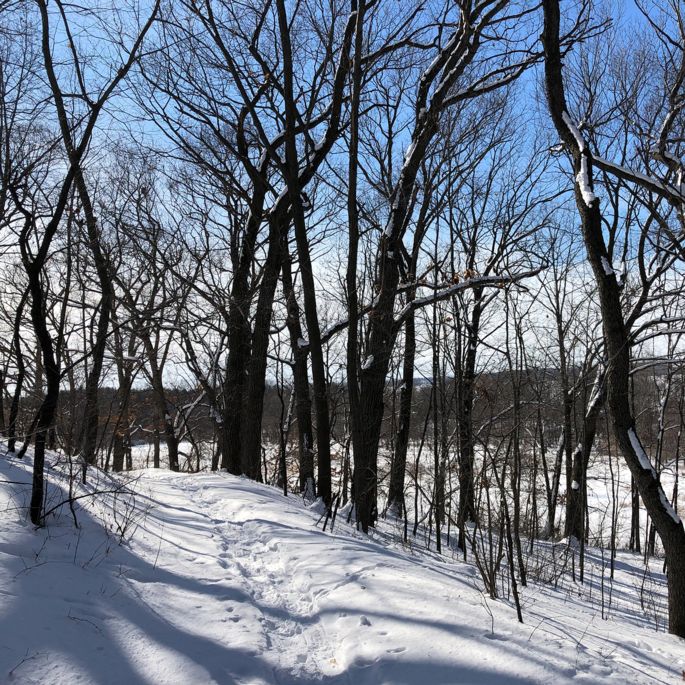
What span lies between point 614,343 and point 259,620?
425 cm

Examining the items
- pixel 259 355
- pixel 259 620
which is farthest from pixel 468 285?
pixel 259 355

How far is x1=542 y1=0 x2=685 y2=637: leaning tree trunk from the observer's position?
5039 millimetres

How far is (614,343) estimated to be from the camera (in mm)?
5371

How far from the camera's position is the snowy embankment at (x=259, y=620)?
2615 millimetres

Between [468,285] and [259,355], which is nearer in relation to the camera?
[468,285]

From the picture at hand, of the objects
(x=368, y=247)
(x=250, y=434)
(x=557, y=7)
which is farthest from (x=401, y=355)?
(x=557, y=7)

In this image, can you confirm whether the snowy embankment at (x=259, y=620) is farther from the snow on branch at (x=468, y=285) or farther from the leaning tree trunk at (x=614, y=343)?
the snow on branch at (x=468, y=285)

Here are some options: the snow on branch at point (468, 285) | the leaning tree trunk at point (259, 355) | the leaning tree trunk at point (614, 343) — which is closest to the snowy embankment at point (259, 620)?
the leaning tree trunk at point (614, 343)

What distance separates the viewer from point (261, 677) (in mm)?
2682

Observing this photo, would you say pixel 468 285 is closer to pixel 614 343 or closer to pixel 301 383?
pixel 614 343

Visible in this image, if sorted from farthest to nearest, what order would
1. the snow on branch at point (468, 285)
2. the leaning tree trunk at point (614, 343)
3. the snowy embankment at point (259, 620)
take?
the snow on branch at point (468, 285)
the leaning tree trunk at point (614, 343)
the snowy embankment at point (259, 620)

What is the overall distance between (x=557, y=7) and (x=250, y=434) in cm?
898

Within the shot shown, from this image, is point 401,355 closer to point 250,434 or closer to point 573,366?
point 250,434

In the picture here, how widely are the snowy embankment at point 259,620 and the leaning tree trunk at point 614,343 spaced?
3.99ft
